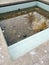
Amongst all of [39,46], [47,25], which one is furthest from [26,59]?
[47,25]

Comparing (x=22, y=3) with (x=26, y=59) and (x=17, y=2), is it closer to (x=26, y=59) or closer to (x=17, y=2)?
(x=17, y=2)

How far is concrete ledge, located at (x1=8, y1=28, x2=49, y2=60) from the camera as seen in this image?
2.06 meters

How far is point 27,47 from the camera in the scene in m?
2.24

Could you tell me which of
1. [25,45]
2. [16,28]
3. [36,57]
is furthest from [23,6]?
[36,57]

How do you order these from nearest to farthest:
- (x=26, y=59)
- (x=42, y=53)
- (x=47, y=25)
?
(x=26, y=59) → (x=42, y=53) → (x=47, y=25)

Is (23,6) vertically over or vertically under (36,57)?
under

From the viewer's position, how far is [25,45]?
90.1 inches

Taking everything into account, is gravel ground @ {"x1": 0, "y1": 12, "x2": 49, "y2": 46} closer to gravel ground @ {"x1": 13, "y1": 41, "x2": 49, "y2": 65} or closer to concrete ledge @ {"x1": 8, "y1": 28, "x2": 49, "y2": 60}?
concrete ledge @ {"x1": 8, "y1": 28, "x2": 49, "y2": 60}

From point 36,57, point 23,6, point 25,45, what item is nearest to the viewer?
point 36,57

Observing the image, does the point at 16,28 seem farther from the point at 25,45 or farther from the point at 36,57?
the point at 36,57

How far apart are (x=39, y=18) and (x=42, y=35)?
5.37ft

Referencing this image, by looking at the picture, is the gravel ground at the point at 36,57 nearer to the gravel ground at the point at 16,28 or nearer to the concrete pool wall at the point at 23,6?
the gravel ground at the point at 16,28

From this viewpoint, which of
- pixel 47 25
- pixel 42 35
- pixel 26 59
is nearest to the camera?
pixel 26 59

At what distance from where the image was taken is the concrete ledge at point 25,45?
2060 millimetres
